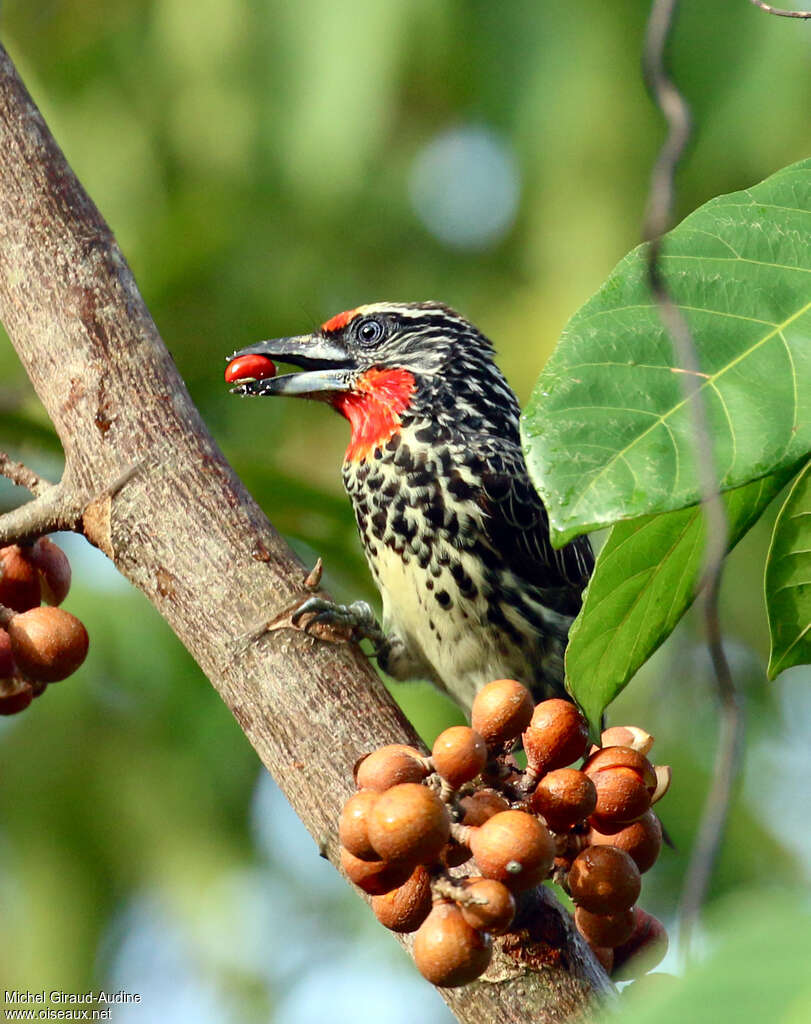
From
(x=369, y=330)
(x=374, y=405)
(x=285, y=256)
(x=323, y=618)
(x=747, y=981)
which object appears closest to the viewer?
(x=747, y=981)

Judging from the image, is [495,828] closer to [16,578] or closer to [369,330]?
[16,578]

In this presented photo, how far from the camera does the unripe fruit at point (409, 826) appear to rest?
1248 millimetres

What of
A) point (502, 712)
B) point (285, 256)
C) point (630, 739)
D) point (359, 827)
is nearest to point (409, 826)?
point (359, 827)

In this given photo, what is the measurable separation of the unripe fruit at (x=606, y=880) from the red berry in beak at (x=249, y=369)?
182cm

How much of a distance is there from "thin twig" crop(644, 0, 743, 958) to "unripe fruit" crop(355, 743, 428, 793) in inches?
13.2

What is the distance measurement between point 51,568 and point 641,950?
3.16 ft

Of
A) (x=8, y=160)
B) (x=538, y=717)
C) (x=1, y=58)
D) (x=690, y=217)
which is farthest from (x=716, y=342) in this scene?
(x=1, y=58)

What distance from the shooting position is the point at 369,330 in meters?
3.43

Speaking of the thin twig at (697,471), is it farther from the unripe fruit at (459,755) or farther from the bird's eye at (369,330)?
the bird's eye at (369,330)

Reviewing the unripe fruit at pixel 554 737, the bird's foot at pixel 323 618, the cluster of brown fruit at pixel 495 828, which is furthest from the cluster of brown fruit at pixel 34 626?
the unripe fruit at pixel 554 737

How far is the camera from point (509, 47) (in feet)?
15.2

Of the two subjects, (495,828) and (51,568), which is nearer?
(495,828)

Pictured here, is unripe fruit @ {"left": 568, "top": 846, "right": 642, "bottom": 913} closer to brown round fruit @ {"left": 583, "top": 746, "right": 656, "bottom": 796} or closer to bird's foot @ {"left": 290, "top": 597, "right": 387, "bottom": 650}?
brown round fruit @ {"left": 583, "top": 746, "right": 656, "bottom": 796}

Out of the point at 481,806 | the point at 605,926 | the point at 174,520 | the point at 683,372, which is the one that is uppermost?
the point at 683,372
